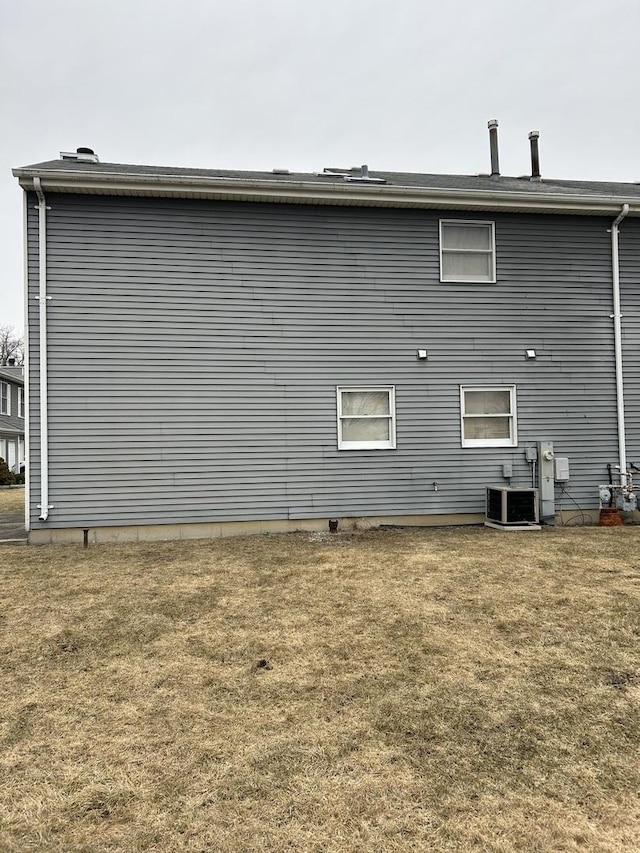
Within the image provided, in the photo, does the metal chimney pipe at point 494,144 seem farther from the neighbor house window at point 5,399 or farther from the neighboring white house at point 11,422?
the neighbor house window at point 5,399

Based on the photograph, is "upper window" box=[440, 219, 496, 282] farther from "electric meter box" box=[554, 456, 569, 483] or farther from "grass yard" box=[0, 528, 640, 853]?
"grass yard" box=[0, 528, 640, 853]

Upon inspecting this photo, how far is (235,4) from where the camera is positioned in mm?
12727

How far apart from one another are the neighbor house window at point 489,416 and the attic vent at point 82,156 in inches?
291

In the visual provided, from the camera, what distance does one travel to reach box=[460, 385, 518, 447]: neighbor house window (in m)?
8.43

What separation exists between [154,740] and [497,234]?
8603 millimetres

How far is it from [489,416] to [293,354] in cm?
344

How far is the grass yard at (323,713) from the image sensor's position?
195cm

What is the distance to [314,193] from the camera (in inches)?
305

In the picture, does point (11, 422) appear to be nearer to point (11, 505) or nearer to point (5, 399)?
point (5, 399)

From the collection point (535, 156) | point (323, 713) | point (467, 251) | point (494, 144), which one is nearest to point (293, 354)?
point (467, 251)

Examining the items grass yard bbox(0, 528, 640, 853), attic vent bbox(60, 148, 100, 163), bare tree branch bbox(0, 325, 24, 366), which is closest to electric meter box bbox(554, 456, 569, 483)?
grass yard bbox(0, 528, 640, 853)

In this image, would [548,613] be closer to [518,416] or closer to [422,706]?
[422,706]

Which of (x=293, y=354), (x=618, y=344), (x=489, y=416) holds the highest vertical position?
(x=618, y=344)

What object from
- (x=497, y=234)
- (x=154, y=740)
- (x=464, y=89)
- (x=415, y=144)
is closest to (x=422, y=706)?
(x=154, y=740)
